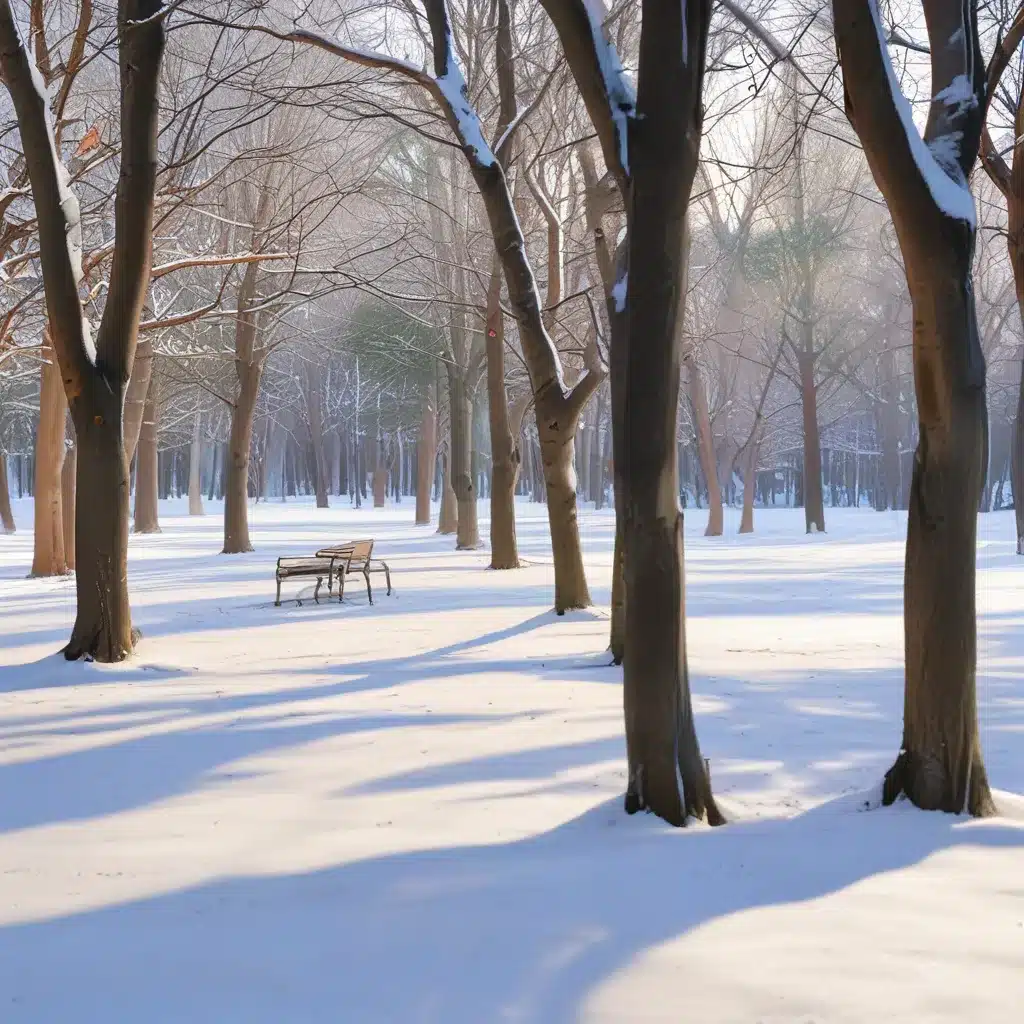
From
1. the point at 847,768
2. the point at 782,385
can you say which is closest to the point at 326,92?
the point at 847,768

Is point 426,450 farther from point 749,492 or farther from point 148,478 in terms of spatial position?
point 749,492

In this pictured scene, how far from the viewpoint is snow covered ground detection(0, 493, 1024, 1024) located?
3439 mm

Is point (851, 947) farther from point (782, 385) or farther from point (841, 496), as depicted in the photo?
point (841, 496)

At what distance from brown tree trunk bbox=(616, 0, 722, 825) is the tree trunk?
12.3 m

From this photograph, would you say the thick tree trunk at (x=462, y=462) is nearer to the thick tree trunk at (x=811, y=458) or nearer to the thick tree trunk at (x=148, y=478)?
the thick tree trunk at (x=811, y=458)

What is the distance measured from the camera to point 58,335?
9367 millimetres

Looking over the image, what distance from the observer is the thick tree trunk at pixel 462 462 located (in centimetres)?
2327

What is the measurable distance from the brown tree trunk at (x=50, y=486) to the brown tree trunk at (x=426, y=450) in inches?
579

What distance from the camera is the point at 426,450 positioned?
3503cm

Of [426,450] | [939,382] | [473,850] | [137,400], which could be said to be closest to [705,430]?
[426,450]

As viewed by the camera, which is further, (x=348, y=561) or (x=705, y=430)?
(x=705, y=430)

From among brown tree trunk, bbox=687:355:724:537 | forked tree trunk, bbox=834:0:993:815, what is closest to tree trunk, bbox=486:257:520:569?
brown tree trunk, bbox=687:355:724:537

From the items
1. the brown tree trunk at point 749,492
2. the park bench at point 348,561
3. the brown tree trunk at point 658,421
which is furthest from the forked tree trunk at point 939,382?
the brown tree trunk at point 749,492

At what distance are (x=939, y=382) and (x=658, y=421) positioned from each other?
114 centimetres
